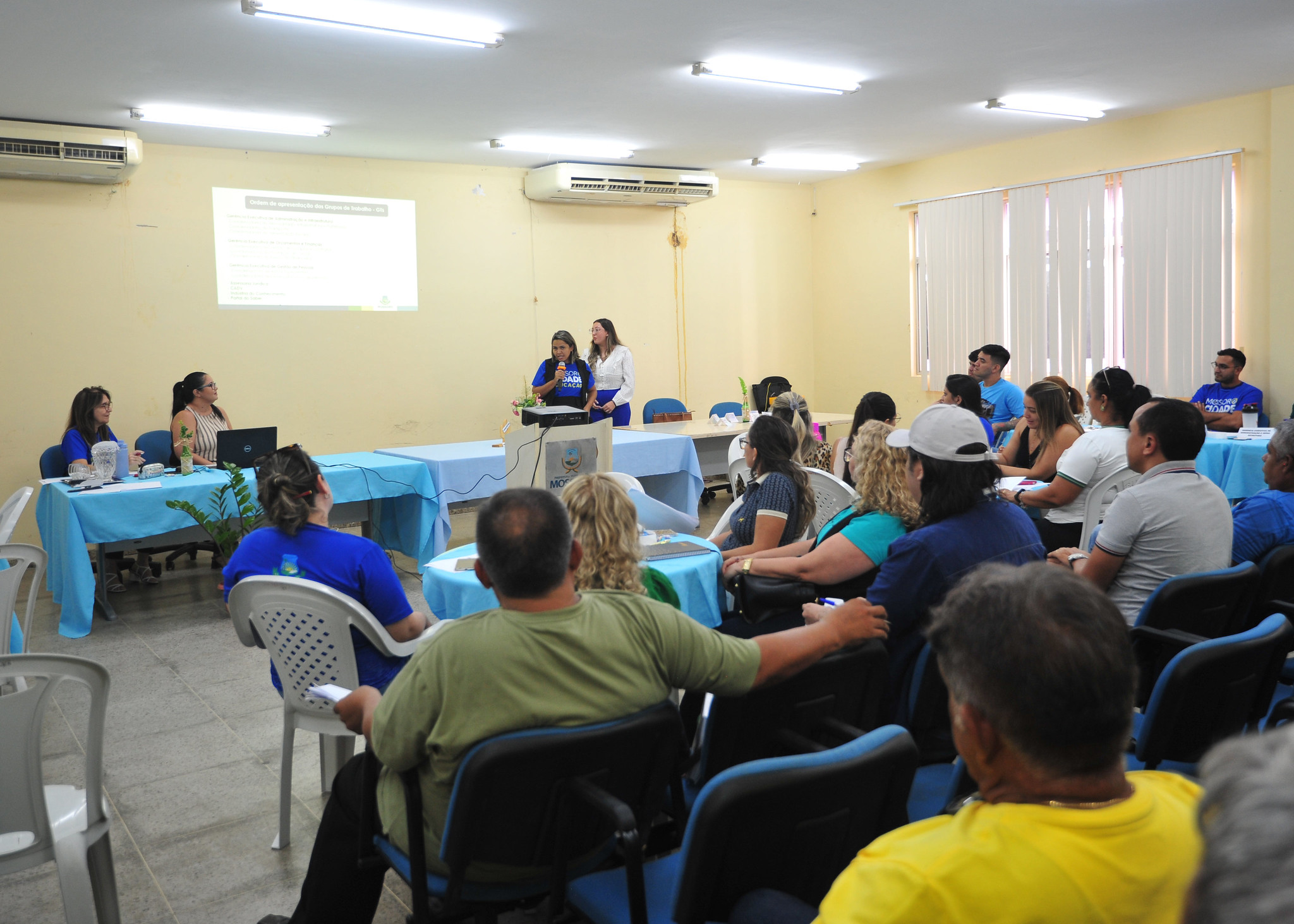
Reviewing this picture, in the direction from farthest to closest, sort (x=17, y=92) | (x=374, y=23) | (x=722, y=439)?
(x=722, y=439) < (x=17, y=92) < (x=374, y=23)

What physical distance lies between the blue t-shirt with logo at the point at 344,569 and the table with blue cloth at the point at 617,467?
2747mm

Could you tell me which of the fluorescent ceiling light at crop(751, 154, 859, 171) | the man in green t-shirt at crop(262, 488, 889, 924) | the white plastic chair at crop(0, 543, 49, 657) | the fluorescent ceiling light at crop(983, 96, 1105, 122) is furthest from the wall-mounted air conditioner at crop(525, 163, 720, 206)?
the man in green t-shirt at crop(262, 488, 889, 924)

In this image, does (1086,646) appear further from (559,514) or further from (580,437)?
Answer: (580,437)

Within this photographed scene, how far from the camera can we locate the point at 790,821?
4.29ft

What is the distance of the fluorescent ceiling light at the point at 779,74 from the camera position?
555 centimetres

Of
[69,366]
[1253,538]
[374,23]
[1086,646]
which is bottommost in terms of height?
[1253,538]

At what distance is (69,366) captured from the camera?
6.80m

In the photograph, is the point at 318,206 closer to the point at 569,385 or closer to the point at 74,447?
the point at 569,385

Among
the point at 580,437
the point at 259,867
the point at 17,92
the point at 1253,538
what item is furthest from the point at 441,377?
the point at 1253,538

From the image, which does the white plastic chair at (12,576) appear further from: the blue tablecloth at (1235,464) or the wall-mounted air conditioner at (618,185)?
the wall-mounted air conditioner at (618,185)

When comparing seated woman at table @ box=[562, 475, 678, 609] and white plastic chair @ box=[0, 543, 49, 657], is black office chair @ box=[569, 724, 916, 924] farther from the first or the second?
white plastic chair @ box=[0, 543, 49, 657]

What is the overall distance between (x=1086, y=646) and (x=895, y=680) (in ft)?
4.46

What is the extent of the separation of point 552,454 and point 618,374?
4420 mm

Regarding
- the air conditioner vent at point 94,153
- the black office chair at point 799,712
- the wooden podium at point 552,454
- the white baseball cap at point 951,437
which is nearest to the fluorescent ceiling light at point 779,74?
the wooden podium at point 552,454
